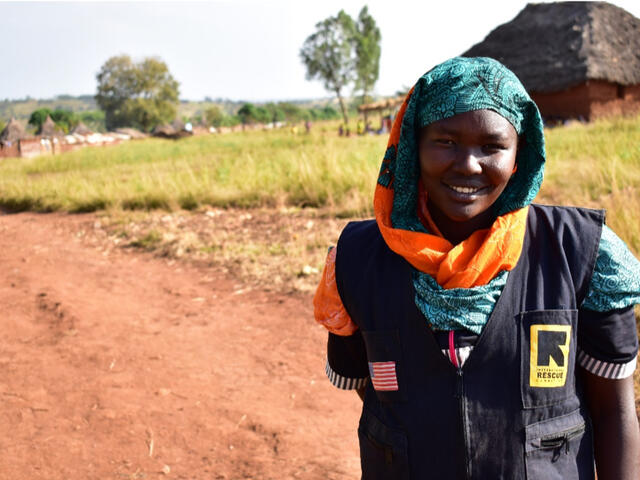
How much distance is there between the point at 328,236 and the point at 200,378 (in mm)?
2679

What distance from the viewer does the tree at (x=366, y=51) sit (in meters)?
46.4

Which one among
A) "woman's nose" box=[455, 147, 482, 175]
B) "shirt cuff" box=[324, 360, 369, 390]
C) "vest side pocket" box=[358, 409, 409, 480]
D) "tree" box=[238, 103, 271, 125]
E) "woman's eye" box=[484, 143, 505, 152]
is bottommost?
"vest side pocket" box=[358, 409, 409, 480]

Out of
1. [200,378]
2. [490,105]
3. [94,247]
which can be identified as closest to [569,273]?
[490,105]

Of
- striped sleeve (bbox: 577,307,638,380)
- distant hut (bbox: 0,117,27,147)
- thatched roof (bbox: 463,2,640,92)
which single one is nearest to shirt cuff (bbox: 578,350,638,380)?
striped sleeve (bbox: 577,307,638,380)

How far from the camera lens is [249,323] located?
4.28 metres

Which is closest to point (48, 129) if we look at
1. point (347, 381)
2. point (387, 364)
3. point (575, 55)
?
point (575, 55)

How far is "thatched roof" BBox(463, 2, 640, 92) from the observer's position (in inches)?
674

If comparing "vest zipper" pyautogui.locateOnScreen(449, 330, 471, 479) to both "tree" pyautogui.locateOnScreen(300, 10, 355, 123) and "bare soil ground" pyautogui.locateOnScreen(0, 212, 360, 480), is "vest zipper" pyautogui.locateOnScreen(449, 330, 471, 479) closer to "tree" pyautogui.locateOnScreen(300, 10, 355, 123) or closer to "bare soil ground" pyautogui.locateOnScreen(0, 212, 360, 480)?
"bare soil ground" pyautogui.locateOnScreen(0, 212, 360, 480)

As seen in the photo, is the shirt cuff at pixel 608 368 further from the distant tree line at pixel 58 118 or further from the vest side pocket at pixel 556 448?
the distant tree line at pixel 58 118

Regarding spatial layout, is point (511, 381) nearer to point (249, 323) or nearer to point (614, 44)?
point (249, 323)

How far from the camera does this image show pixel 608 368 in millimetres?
1190

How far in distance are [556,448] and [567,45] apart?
19.5 metres

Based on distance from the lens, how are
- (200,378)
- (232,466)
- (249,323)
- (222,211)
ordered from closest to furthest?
(232,466)
(200,378)
(249,323)
(222,211)

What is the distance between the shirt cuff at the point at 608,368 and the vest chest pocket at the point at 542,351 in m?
0.10
